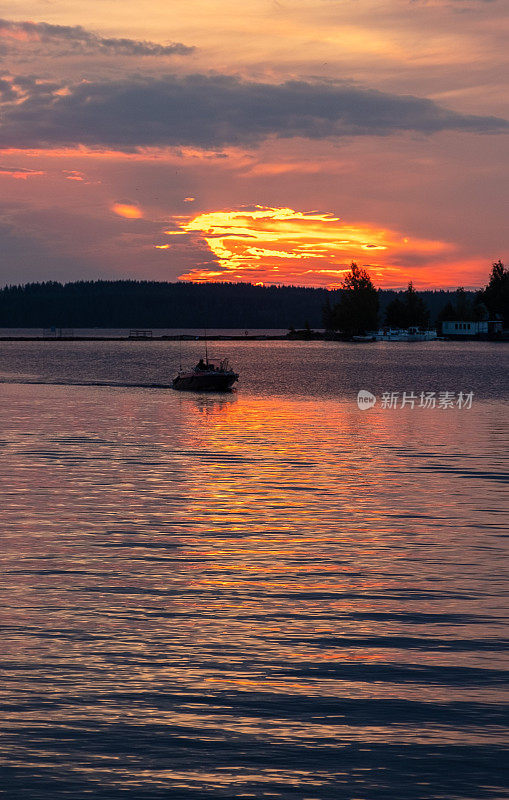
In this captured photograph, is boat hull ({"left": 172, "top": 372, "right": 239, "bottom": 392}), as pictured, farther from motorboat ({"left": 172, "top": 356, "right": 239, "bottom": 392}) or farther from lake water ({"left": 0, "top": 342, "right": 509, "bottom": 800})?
lake water ({"left": 0, "top": 342, "right": 509, "bottom": 800})

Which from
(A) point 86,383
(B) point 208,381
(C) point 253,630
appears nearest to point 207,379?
(B) point 208,381

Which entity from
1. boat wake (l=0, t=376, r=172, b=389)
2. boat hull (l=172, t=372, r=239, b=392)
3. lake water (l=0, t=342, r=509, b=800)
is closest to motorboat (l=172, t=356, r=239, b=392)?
boat hull (l=172, t=372, r=239, b=392)

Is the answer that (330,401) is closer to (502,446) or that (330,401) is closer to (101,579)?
(502,446)

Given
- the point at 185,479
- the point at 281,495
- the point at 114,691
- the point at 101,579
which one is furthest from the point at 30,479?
the point at 114,691

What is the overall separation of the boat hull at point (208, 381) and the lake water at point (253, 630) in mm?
54978

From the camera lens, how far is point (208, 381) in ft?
315

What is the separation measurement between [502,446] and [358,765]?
39.6 meters

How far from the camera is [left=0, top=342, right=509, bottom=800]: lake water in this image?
10.9 m

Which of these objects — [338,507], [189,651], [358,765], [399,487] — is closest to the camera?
[358,765]

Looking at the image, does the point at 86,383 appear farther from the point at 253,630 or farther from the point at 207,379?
the point at 253,630

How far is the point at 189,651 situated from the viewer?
15.1 m

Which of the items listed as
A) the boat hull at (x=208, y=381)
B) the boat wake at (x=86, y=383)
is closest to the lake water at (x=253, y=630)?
the boat hull at (x=208, y=381)

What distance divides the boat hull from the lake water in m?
55.0

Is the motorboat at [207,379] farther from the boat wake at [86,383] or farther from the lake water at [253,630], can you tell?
the lake water at [253,630]
